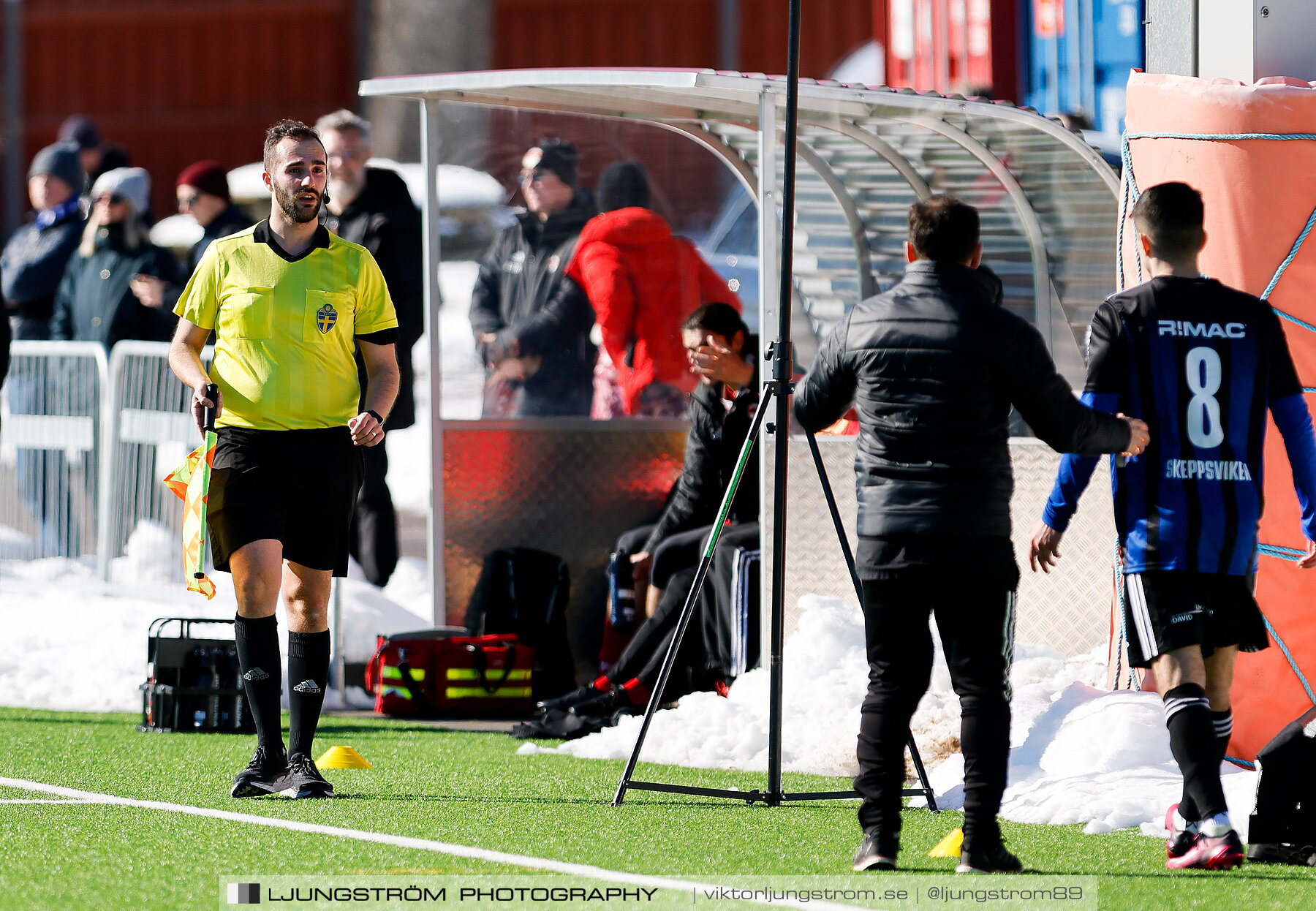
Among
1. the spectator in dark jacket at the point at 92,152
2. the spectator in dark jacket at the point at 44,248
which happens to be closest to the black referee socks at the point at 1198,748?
→ the spectator in dark jacket at the point at 44,248

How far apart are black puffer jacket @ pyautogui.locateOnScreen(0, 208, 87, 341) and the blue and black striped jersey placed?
8.26 m

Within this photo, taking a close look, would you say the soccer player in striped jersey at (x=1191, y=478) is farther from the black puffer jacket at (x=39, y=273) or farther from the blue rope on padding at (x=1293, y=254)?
the black puffer jacket at (x=39, y=273)

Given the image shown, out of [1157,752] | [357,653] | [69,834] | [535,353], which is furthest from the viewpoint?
[535,353]

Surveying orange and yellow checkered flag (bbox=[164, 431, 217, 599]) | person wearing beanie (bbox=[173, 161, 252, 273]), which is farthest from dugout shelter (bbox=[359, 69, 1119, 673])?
orange and yellow checkered flag (bbox=[164, 431, 217, 599])

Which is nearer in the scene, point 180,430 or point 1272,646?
point 1272,646

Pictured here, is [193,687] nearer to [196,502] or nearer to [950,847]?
[196,502]

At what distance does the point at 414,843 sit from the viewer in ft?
18.0

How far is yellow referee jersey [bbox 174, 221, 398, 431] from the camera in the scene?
6.28 meters

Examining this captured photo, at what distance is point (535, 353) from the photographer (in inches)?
379

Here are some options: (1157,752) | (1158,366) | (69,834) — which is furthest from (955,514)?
(69,834)

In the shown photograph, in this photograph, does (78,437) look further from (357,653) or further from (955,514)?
(955,514)

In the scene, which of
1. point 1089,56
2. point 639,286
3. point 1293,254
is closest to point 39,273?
point 639,286

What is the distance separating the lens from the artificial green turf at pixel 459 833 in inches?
197

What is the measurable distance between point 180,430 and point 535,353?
5.50 ft
